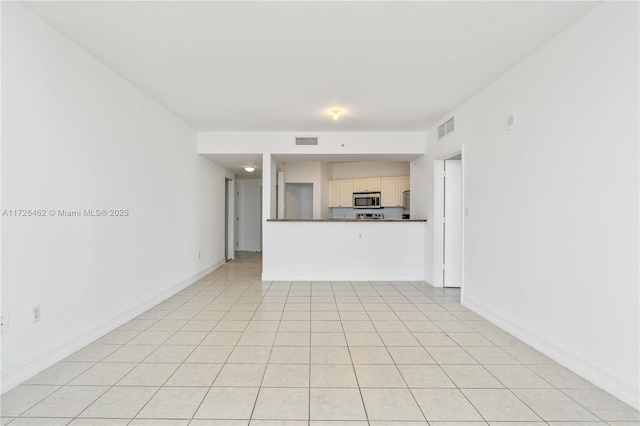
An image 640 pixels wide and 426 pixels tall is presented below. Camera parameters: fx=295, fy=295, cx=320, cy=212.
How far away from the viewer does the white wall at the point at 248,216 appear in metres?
8.59

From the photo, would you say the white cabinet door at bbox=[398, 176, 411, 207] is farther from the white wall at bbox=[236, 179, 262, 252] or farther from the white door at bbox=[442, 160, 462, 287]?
the white wall at bbox=[236, 179, 262, 252]

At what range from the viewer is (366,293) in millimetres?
4105

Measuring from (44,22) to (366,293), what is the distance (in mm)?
4095

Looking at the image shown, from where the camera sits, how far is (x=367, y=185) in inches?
297

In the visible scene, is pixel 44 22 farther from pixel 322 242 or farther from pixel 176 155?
pixel 322 242

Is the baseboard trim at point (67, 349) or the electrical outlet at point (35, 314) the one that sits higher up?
the electrical outlet at point (35, 314)

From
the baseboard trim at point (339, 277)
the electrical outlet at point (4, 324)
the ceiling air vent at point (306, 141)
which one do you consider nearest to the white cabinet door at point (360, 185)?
the ceiling air vent at point (306, 141)

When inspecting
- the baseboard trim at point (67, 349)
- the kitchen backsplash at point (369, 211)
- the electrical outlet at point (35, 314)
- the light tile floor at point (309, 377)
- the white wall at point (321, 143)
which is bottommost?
the light tile floor at point (309, 377)

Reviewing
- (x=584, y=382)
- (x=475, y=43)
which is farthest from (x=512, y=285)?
(x=475, y=43)

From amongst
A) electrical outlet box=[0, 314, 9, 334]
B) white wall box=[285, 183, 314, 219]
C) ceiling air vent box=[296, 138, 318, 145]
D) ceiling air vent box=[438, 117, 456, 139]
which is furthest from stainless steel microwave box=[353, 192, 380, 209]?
electrical outlet box=[0, 314, 9, 334]

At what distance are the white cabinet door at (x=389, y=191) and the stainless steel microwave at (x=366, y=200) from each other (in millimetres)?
135

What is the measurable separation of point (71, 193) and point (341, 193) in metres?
6.06

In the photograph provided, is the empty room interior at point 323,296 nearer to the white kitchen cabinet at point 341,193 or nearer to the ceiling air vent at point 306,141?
the ceiling air vent at point 306,141

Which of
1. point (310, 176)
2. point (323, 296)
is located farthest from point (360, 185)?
point (323, 296)
